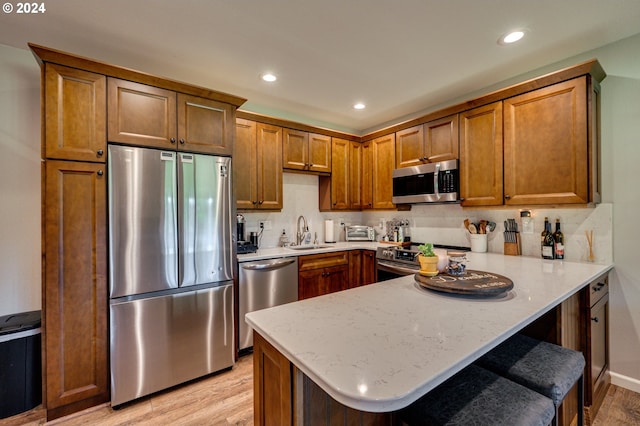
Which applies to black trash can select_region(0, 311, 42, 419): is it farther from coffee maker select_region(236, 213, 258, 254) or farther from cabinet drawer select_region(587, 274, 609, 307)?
cabinet drawer select_region(587, 274, 609, 307)

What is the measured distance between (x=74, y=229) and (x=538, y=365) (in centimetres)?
276

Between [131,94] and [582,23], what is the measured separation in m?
3.20

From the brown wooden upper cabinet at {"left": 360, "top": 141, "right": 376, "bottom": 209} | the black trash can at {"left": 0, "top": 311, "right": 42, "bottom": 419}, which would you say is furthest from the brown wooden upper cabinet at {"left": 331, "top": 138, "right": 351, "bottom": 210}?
the black trash can at {"left": 0, "top": 311, "right": 42, "bottom": 419}

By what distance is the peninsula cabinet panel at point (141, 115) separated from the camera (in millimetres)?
2010

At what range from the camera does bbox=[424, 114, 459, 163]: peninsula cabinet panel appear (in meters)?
2.84

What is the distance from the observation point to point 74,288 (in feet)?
6.21

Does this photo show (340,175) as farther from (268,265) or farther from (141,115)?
(141,115)

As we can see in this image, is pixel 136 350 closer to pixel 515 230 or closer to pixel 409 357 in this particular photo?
pixel 409 357

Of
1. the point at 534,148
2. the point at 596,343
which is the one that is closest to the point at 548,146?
the point at 534,148

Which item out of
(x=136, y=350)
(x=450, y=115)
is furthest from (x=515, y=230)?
(x=136, y=350)

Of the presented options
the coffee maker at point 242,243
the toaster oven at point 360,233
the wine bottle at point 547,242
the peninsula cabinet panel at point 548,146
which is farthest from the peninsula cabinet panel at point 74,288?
the wine bottle at point 547,242

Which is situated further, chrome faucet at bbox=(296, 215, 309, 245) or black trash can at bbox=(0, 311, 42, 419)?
chrome faucet at bbox=(296, 215, 309, 245)

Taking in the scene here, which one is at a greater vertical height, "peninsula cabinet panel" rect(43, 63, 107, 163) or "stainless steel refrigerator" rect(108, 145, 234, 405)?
"peninsula cabinet panel" rect(43, 63, 107, 163)

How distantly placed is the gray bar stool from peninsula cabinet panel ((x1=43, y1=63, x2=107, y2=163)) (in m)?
2.68
